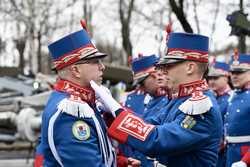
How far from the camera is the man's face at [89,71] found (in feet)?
12.9

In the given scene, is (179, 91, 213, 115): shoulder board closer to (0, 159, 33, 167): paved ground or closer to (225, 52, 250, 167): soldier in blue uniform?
(225, 52, 250, 167): soldier in blue uniform

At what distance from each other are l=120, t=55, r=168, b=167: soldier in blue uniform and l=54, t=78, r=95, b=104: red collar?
245 centimetres

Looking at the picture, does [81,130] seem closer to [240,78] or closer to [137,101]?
[240,78]

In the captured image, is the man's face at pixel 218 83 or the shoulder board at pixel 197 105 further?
the man's face at pixel 218 83

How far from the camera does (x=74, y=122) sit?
3680 mm

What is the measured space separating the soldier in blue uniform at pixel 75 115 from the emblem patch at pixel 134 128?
20 cm

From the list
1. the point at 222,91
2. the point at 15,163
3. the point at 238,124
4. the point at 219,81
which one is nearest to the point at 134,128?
the point at 238,124

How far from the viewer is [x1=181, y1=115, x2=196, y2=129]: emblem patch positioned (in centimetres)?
370

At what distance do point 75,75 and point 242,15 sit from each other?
172 inches

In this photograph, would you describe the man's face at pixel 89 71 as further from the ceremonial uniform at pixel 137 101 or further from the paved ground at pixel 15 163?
the paved ground at pixel 15 163

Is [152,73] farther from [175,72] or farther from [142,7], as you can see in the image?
[142,7]

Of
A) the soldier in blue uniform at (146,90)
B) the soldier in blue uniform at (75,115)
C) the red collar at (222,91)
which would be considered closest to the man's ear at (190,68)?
the soldier in blue uniform at (75,115)

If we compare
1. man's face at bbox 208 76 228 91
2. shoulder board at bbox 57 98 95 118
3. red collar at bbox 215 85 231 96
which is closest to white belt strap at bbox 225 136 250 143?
red collar at bbox 215 85 231 96

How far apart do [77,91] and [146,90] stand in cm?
366
